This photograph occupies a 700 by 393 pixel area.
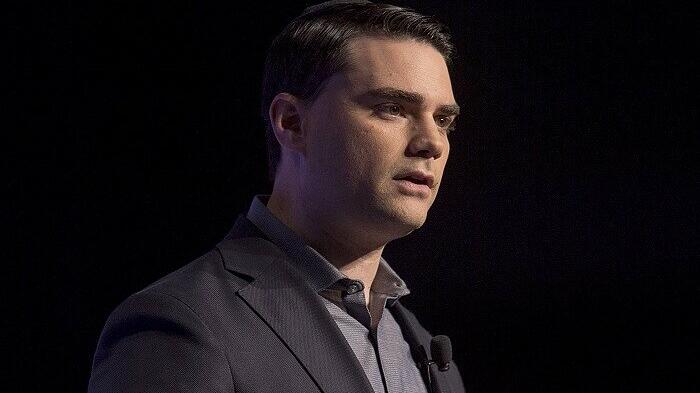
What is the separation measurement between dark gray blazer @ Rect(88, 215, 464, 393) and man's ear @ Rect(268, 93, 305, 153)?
31 centimetres

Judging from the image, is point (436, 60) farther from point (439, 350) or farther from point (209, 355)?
point (209, 355)

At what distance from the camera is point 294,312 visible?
1679 mm

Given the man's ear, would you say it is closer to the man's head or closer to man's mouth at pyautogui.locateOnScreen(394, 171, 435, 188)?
the man's head

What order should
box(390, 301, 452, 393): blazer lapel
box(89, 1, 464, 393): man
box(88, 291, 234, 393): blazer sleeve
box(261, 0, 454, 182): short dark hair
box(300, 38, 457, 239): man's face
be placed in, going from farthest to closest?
box(390, 301, 452, 393): blazer lapel → box(261, 0, 454, 182): short dark hair → box(300, 38, 457, 239): man's face → box(89, 1, 464, 393): man → box(88, 291, 234, 393): blazer sleeve

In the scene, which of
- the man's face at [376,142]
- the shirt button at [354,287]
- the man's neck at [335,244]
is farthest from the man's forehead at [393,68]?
the shirt button at [354,287]

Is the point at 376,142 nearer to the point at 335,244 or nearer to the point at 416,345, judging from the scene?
the point at 335,244

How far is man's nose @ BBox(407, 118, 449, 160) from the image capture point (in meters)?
1.80

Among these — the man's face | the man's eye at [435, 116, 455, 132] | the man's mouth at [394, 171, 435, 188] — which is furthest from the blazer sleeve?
the man's eye at [435, 116, 455, 132]

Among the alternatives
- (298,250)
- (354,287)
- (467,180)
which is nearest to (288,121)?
(298,250)

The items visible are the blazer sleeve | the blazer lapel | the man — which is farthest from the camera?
the blazer lapel

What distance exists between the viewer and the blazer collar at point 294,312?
1.60 m

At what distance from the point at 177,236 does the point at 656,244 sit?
1.62 metres

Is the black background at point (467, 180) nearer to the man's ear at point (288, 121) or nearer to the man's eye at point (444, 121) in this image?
the man's ear at point (288, 121)

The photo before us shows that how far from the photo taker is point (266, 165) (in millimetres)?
2756
